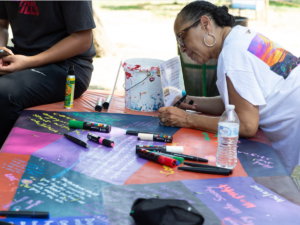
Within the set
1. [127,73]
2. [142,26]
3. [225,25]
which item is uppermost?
[225,25]

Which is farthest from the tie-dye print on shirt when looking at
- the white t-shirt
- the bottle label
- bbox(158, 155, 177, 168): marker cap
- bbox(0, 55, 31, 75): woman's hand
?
bbox(0, 55, 31, 75): woman's hand

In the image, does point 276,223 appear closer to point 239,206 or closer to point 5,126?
point 239,206

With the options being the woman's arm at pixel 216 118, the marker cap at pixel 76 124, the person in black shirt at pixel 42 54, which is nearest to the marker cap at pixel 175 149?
the woman's arm at pixel 216 118

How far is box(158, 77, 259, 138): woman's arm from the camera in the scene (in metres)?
1.83

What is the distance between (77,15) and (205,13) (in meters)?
0.99

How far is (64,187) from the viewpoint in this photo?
1329 mm

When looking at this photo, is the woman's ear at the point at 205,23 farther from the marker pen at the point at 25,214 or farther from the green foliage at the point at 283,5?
the green foliage at the point at 283,5

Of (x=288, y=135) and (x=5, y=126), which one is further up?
(x=288, y=135)

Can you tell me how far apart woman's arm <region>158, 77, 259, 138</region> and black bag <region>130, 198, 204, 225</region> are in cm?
89

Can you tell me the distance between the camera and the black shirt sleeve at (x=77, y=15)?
2.47m

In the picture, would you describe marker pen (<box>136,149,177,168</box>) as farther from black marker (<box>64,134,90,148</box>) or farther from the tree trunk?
the tree trunk

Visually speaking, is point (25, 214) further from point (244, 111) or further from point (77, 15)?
point (77, 15)

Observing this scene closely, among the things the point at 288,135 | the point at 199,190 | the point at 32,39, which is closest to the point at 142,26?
the point at 32,39

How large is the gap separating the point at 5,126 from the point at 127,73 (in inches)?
36.0
